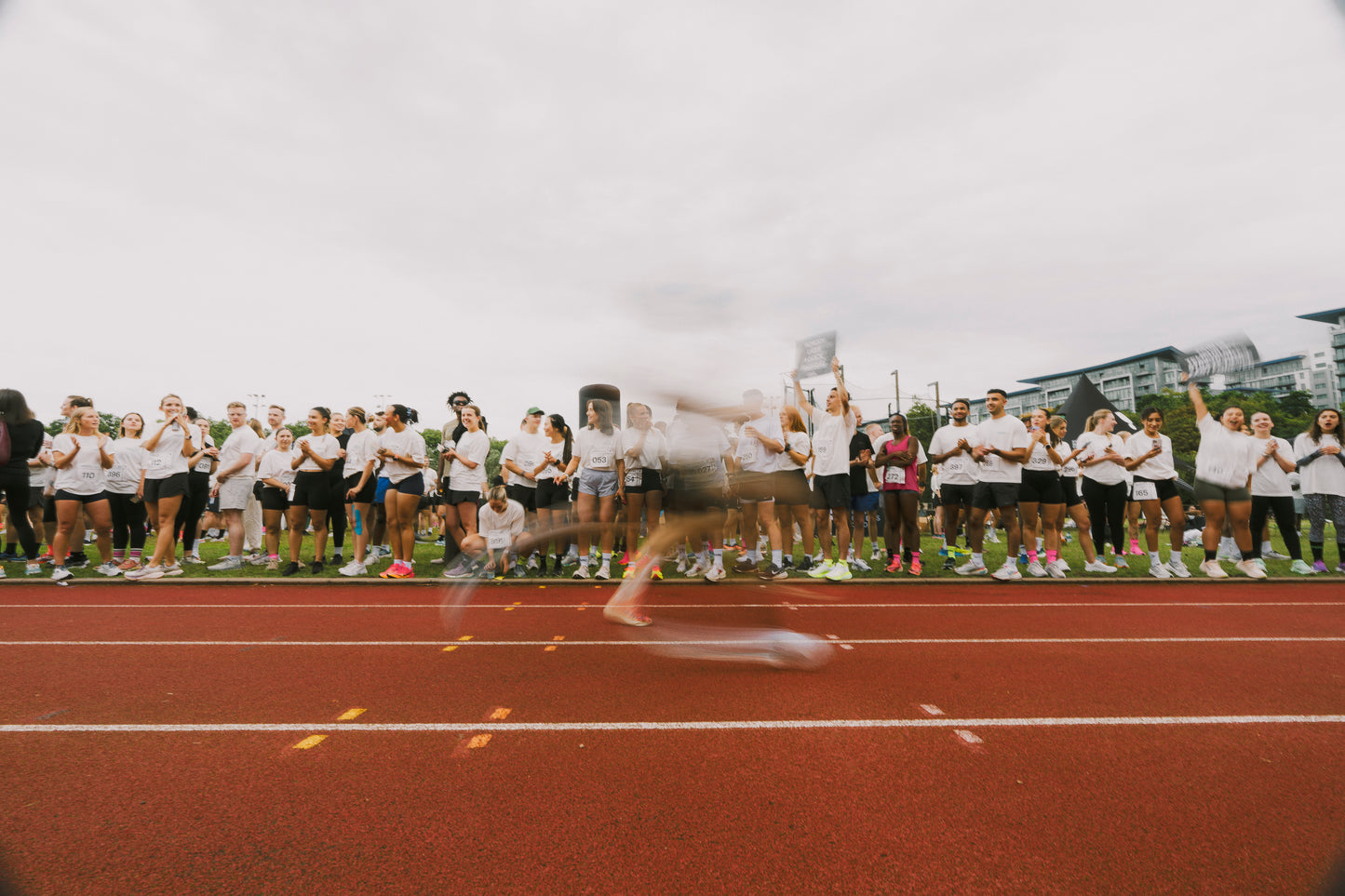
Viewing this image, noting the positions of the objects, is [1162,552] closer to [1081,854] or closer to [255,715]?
[1081,854]

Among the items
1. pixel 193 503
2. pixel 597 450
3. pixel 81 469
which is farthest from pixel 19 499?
pixel 597 450

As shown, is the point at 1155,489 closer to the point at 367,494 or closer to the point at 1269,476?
the point at 1269,476

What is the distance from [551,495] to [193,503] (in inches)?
225

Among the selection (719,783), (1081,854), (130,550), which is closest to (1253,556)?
(1081,854)

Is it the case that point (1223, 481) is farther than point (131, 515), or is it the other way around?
point (131, 515)

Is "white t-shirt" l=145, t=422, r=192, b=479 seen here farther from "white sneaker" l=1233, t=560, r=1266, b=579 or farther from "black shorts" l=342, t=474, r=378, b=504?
"white sneaker" l=1233, t=560, r=1266, b=579

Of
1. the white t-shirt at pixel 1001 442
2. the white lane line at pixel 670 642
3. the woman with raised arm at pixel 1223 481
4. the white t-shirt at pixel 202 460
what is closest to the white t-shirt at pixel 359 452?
the white t-shirt at pixel 202 460

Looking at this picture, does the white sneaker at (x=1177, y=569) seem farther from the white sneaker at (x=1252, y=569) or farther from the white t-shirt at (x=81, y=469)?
the white t-shirt at (x=81, y=469)

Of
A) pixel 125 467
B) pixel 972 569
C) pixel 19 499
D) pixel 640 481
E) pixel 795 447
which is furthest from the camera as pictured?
pixel 972 569

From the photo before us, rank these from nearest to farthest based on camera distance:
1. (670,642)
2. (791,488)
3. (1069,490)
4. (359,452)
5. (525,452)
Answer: (670,642) → (791,488) → (525,452) → (359,452) → (1069,490)

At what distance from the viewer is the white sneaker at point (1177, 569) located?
8.18 metres

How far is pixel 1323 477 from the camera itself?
850cm

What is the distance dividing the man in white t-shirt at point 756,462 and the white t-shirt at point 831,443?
0.99 m

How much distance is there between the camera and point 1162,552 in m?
10.7
